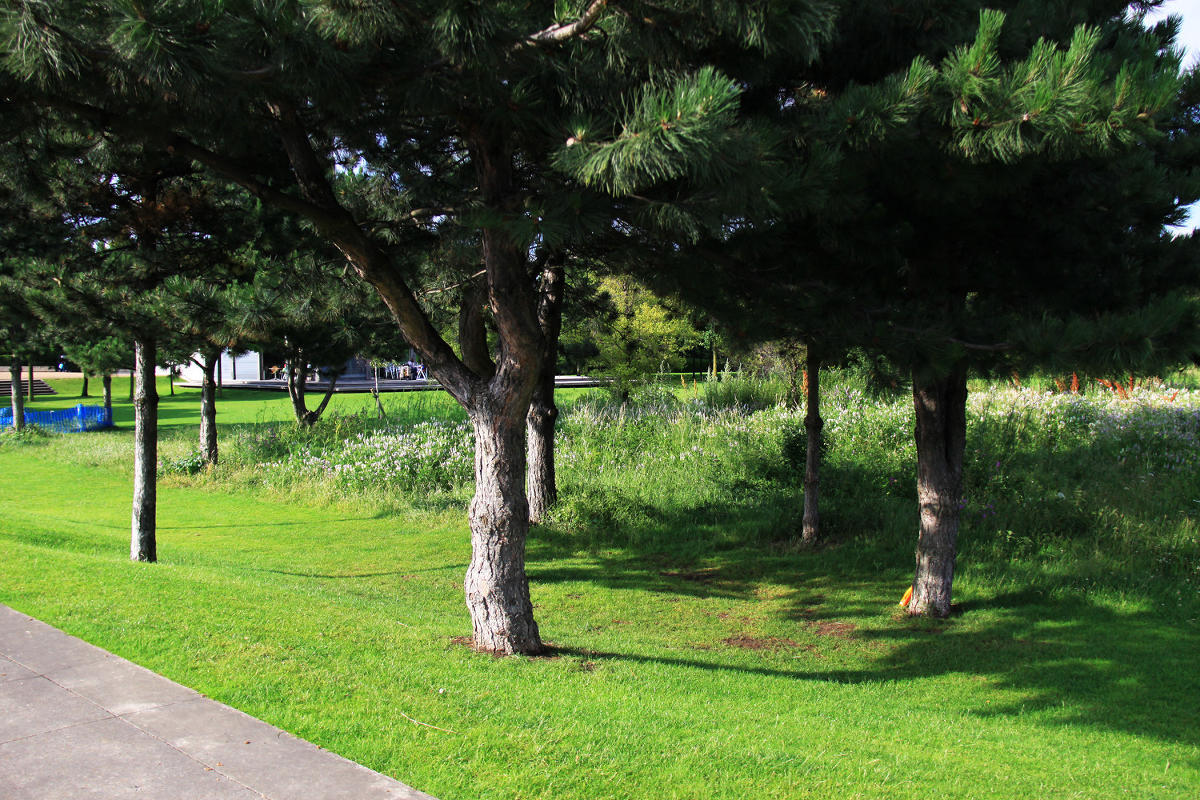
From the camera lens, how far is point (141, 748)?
11.7 feet

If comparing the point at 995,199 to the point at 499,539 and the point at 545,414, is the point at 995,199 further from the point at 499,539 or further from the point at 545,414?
the point at 545,414

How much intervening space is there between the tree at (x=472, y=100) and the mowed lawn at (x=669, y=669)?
1.13 meters

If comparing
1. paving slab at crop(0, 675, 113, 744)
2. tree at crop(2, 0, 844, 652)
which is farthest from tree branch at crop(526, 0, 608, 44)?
paving slab at crop(0, 675, 113, 744)

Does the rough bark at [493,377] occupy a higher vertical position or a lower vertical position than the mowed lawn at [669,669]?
higher

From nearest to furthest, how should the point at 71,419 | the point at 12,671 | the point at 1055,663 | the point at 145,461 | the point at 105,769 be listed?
the point at 105,769 → the point at 12,671 → the point at 1055,663 → the point at 145,461 → the point at 71,419

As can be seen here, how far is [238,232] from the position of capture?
8.26 m

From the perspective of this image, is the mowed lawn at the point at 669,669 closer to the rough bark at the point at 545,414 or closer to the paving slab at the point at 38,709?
the paving slab at the point at 38,709

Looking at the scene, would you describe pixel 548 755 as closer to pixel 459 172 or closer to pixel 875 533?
pixel 459 172

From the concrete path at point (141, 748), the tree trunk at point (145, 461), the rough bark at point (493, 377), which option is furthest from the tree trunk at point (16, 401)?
the concrete path at point (141, 748)

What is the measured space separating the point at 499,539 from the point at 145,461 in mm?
5171

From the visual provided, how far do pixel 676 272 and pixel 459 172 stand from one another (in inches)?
92.1

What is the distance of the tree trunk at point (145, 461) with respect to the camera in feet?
28.2

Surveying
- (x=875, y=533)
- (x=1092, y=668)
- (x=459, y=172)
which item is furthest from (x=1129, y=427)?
(x=459, y=172)

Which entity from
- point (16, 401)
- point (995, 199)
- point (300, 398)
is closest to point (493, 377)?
point (995, 199)
